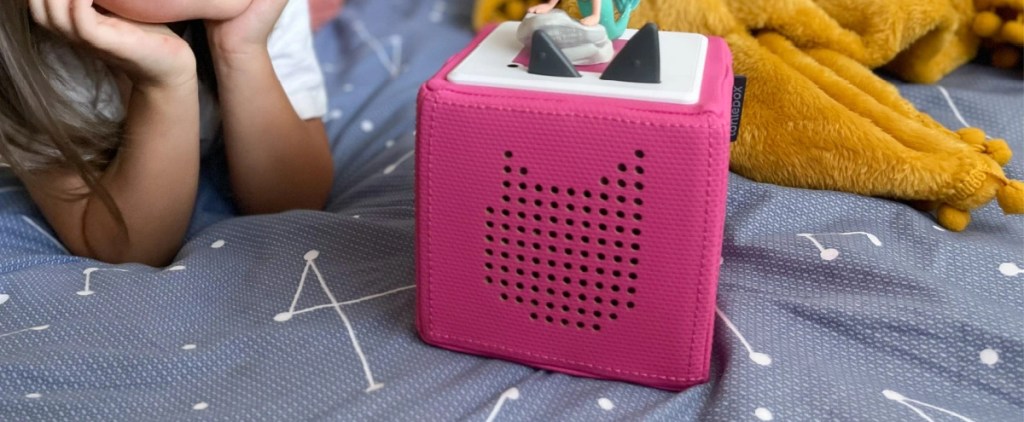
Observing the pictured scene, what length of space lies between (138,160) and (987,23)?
84 cm

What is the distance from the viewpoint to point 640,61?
19.3 inches

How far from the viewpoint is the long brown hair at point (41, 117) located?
2.22 ft

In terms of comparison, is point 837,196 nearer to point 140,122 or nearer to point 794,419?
point 794,419

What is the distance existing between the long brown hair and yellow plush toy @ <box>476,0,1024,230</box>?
16.3 inches

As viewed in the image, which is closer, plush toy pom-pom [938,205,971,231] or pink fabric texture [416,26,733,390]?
pink fabric texture [416,26,733,390]

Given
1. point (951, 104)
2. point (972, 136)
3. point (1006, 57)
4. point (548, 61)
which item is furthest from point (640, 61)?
point (1006, 57)

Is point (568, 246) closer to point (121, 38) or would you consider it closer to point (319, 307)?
point (319, 307)

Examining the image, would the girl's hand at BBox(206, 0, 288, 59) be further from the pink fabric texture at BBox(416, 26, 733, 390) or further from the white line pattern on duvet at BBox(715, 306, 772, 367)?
the white line pattern on duvet at BBox(715, 306, 772, 367)

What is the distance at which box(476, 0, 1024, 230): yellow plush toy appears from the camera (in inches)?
26.3

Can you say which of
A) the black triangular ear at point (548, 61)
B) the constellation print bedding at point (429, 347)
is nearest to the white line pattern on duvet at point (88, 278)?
the constellation print bedding at point (429, 347)

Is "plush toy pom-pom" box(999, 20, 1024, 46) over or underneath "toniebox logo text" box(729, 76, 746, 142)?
underneath

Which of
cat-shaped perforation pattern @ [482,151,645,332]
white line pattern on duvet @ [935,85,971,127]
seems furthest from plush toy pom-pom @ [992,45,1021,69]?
cat-shaped perforation pattern @ [482,151,645,332]

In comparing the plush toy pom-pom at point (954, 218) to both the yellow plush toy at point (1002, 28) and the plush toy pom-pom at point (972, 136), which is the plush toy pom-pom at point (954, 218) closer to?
the plush toy pom-pom at point (972, 136)

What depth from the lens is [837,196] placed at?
26.9 inches
